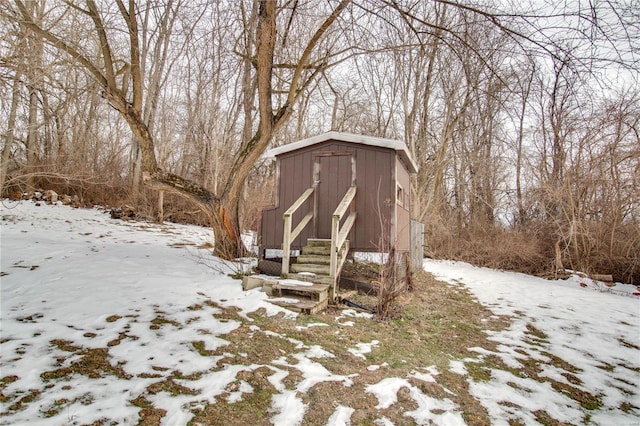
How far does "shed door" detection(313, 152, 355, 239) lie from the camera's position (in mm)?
7702

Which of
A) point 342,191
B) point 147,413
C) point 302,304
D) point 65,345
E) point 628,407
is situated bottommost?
point 628,407

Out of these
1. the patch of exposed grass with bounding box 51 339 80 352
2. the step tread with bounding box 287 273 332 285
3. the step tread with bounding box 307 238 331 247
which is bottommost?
the patch of exposed grass with bounding box 51 339 80 352

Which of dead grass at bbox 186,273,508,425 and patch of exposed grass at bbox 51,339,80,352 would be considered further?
patch of exposed grass at bbox 51,339,80,352

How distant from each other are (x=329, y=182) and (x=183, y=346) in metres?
4.99

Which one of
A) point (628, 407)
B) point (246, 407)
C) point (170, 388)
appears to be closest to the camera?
point (246, 407)

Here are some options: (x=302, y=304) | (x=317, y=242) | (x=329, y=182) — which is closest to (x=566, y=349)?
(x=302, y=304)

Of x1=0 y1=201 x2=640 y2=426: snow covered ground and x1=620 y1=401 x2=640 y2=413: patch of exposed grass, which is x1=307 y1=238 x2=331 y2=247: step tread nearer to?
x1=0 y1=201 x2=640 y2=426: snow covered ground

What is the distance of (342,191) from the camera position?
770 cm

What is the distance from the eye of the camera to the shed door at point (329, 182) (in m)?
7.70

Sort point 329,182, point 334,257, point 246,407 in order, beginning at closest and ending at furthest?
point 246,407 < point 334,257 < point 329,182

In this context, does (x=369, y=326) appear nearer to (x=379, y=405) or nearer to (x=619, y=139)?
(x=379, y=405)

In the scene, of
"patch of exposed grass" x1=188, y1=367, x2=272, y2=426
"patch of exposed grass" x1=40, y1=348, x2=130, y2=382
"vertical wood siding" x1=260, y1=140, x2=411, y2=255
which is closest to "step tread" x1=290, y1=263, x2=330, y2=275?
"vertical wood siding" x1=260, y1=140, x2=411, y2=255

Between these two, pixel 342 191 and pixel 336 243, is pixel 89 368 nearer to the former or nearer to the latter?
pixel 336 243

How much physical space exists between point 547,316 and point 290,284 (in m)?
4.90
